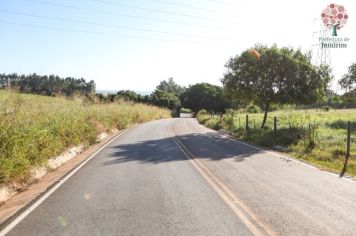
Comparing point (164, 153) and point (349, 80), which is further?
point (349, 80)

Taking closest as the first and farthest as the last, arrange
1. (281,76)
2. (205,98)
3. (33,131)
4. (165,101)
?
1. (33,131)
2. (281,76)
3. (165,101)
4. (205,98)

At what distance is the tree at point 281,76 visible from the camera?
2895 centimetres

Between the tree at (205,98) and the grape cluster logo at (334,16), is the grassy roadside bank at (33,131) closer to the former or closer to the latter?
the grape cluster logo at (334,16)

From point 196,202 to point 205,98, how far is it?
88.4 meters

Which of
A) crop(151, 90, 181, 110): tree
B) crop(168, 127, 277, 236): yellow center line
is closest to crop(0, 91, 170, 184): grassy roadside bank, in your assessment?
crop(168, 127, 277, 236): yellow center line

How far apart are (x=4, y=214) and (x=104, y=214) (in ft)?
6.44

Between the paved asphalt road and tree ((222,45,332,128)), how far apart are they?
54.1 feet

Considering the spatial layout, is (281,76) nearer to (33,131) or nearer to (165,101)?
(33,131)

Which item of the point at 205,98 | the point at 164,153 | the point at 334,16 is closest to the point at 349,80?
the point at 334,16

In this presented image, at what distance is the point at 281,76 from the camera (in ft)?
96.9

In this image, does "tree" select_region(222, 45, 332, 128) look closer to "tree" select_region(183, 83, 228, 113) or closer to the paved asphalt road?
the paved asphalt road

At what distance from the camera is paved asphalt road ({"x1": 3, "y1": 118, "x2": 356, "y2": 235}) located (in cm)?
650

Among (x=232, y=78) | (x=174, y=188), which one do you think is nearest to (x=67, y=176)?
(x=174, y=188)

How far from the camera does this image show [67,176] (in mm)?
11336
